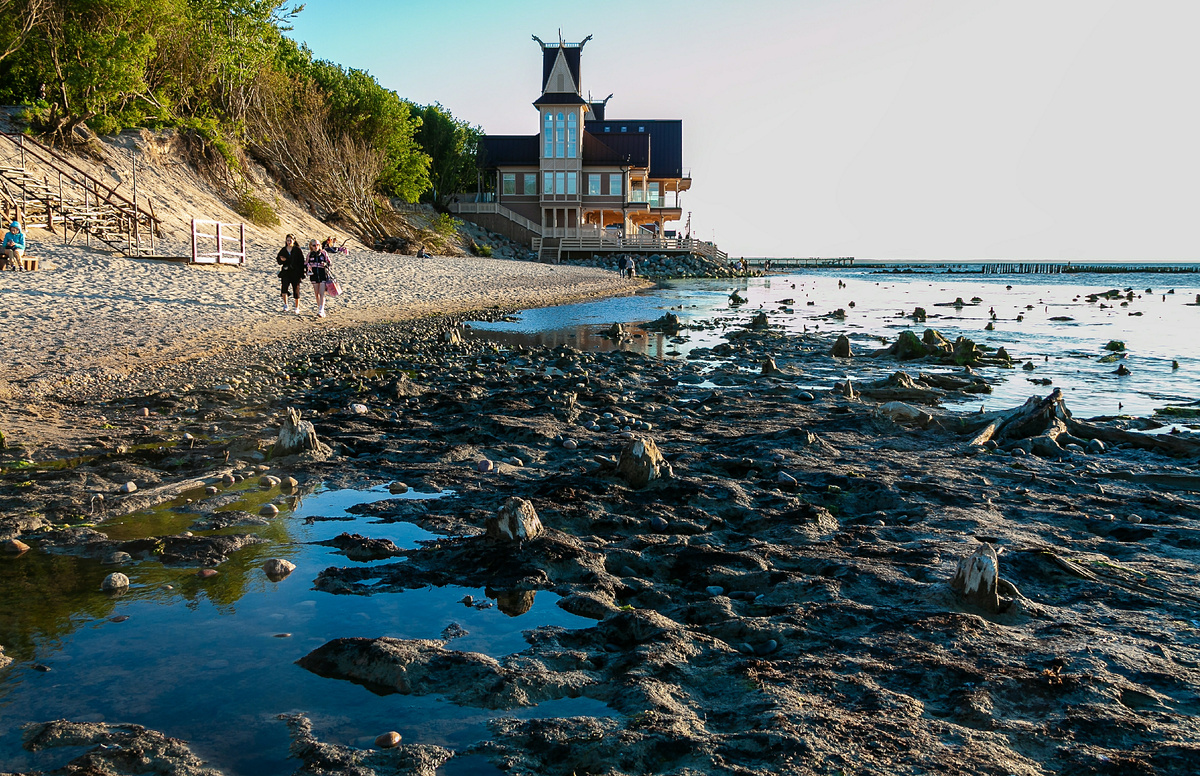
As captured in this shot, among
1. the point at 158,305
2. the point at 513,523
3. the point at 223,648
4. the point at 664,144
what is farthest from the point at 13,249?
the point at 664,144

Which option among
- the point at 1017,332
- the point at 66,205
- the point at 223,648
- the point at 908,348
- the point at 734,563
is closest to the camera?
the point at 223,648

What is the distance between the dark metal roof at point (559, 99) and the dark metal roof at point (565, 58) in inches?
37.4

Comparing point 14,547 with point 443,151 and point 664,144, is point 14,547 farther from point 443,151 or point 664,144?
point 664,144

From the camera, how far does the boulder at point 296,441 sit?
7.20m

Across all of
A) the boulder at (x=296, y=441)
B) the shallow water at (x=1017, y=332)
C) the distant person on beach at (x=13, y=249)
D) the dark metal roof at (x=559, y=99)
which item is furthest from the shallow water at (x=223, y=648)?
the dark metal roof at (x=559, y=99)

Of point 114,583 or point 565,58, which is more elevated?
point 565,58

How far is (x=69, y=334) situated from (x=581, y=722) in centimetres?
1262

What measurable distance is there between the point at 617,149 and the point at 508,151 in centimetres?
1000

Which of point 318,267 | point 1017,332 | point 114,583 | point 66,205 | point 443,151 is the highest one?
point 443,151

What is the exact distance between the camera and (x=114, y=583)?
14.3ft

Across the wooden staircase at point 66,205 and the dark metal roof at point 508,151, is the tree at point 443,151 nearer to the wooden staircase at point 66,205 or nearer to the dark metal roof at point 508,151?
the dark metal roof at point 508,151

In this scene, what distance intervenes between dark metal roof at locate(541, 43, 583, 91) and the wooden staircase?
1702 inches

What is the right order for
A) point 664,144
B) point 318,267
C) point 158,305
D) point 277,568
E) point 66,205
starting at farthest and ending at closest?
1. point 664,144
2. point 66,205
3. point 318,267
4. point 158,305
5. point 277,568

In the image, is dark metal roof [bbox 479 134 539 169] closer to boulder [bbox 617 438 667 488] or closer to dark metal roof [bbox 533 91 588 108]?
dark metal roof [bbox 533 91 588 108]
